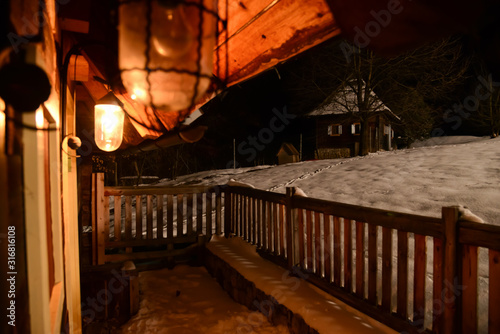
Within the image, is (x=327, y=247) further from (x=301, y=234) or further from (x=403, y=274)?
(x=403, y=274)

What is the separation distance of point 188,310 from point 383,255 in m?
2.84

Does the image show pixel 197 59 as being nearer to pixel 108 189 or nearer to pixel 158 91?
pixel 158 91

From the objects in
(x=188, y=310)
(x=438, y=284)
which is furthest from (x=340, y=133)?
(x=438, y=284)

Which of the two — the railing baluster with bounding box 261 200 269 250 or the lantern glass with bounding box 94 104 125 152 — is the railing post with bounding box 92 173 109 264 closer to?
the lantern glass with bounding box 94 104 125 152

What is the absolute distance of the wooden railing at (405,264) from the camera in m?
2.18

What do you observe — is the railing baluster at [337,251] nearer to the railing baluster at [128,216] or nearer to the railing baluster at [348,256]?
the railing baluster at [348,256]

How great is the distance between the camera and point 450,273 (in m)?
2.27

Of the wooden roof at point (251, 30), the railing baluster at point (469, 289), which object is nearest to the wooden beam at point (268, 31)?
the wooden roof at point (251, 30)

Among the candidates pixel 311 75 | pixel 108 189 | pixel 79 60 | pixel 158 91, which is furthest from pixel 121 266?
pixel 311 75

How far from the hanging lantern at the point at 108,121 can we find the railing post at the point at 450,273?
3560 millimetres

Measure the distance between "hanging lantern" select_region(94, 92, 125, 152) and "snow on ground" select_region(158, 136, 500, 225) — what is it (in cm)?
573

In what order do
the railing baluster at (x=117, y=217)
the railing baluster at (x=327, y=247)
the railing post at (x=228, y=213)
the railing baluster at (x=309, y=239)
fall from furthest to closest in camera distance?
the railing post at (x=228, y=213)
the railing baluster at (x=117, y=217)
the railing baluster at (x=309, y=239)
the railing baluster at (x=327, y=247)

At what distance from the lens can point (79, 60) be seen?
3.24 meters

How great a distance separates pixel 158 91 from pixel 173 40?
220 mm
